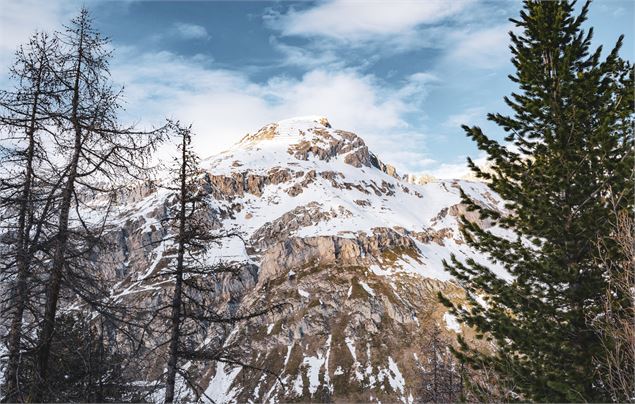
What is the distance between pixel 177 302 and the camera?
50.2ft

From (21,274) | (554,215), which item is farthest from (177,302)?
(554,215)

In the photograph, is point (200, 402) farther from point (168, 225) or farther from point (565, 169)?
point (565, 169)

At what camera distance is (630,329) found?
32.5 ft

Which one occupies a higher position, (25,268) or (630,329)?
(25,268)

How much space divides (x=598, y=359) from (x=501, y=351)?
2.49 meters

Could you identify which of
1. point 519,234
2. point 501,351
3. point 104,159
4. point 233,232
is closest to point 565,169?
point 519,234

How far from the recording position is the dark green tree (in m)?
11.8

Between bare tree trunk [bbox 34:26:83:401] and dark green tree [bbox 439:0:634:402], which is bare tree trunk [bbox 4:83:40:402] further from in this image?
dark green tree [bbox 439:0:634:402]

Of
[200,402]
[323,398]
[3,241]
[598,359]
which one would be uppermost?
[3,241]

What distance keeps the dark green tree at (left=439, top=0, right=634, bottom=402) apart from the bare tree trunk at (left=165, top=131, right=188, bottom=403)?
30.5 feet

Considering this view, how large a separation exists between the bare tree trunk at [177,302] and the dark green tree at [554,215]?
30.5 ft

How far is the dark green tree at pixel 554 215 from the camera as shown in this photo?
11.8m

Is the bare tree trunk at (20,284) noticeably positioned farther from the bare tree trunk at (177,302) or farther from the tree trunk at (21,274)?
the bare tree trunk at (177,302)

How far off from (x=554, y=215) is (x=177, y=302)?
Result: 12906 millimetres
